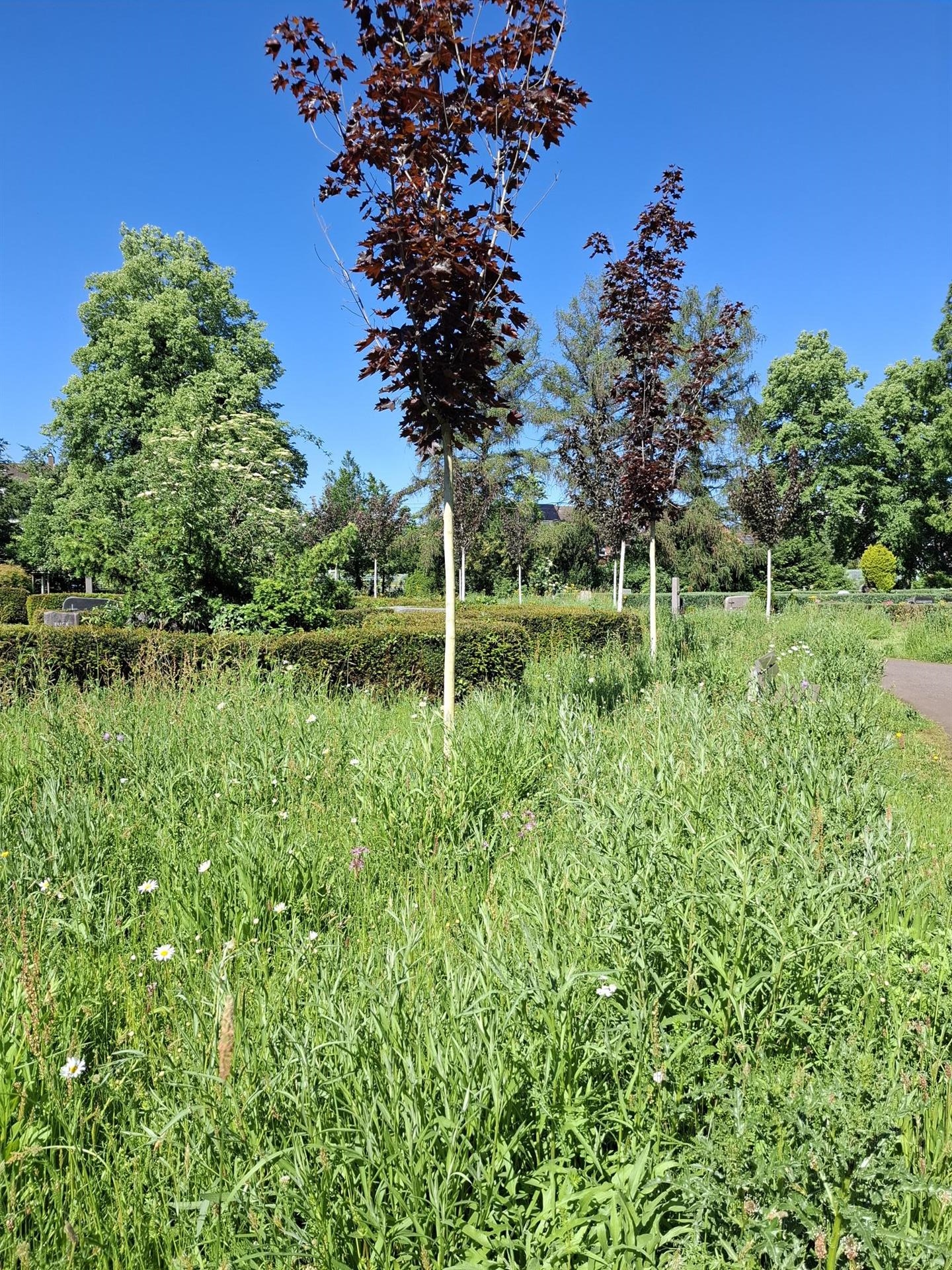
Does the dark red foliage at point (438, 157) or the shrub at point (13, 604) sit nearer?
the dark red foliage at point (438, 157)

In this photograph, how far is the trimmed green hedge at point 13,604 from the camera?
18219 millimetres

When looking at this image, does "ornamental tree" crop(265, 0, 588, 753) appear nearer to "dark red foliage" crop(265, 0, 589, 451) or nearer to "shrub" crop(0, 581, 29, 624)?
"dark red foliage" crop(265, 0, 589, 451)

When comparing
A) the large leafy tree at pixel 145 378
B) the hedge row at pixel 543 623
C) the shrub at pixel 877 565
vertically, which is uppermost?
the large leafy tree at pixel 145 378

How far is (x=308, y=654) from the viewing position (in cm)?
777

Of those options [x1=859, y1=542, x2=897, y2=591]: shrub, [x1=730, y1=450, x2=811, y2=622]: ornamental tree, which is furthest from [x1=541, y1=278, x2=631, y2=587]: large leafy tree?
[x1=859, y1=542, x2=897, y2=591]: shrub

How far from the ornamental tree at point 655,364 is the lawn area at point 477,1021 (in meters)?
6.00

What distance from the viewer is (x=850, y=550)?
39.1 metres

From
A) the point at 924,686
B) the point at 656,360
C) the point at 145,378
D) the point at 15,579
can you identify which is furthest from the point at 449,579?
the point at 145,378

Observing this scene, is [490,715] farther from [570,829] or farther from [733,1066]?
[733,1066]

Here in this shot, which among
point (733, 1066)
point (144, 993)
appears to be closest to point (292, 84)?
point (144, 993)

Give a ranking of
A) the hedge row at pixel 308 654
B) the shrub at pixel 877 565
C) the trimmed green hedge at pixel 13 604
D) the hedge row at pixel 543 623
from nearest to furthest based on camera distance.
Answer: the hedge row at pixel 308 654, the hedge row at pixel 543 623, the trimmed green hedge at pixel 13 604, the shrub at pixel 877 565

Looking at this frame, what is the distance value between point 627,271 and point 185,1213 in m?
9.59

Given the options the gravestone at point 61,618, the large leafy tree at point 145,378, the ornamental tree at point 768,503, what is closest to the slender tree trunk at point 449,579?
the gravestone at point 61,618

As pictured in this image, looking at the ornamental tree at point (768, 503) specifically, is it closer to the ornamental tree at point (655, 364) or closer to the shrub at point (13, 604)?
the ornamental tree at point (655, 364)
